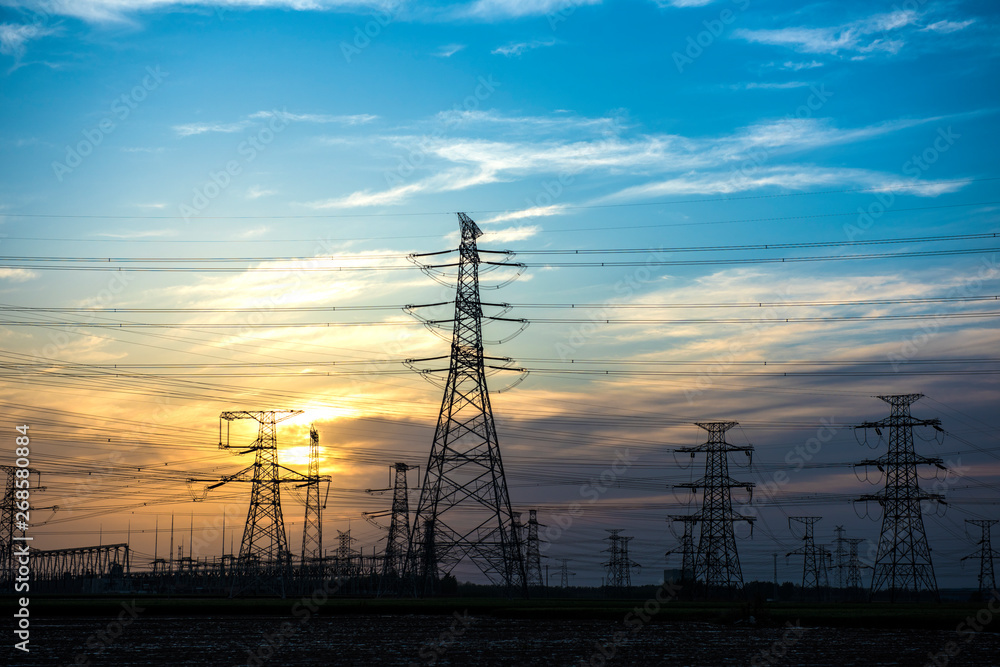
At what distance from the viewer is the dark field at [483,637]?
3419cm

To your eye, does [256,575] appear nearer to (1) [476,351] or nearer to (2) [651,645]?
(1) [476,351]

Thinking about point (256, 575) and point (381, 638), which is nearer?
point (381, 638)

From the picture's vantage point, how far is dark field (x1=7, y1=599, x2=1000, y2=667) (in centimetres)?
3419

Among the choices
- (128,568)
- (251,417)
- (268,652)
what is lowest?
(128,568)

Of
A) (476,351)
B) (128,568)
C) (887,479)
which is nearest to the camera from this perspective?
(476,351)

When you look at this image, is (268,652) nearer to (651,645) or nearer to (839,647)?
(651,645)

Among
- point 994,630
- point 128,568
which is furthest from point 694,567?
point 128,568

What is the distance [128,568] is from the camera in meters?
159

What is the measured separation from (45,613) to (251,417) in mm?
26861

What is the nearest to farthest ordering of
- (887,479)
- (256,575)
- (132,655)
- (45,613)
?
(132,655), (45,613), (887,479), (256,575)

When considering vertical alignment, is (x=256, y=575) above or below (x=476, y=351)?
below

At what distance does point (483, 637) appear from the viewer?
4462 cm

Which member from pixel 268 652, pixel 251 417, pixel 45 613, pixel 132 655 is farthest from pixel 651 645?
pixel 251 417

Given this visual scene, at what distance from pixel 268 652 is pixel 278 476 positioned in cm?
5183
